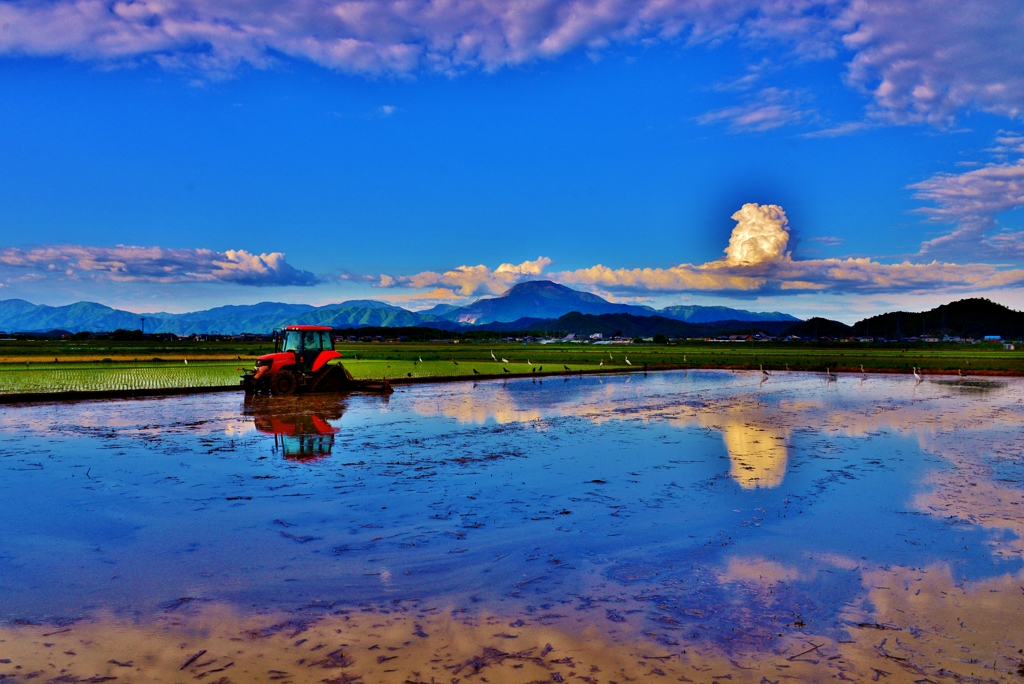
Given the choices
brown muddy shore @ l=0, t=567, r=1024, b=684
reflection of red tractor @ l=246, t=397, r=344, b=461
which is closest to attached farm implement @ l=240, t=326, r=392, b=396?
reflection of red tractor @ l=246, t=397, r=344, b=461

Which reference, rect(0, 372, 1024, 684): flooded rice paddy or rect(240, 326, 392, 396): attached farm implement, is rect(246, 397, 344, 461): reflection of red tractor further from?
rect(240, 326, 392, 396): attached farm implement

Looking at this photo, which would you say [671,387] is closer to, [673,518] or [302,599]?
[673,518]

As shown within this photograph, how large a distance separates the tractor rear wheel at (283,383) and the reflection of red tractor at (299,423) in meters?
0.86

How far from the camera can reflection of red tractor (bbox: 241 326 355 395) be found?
26.3 m

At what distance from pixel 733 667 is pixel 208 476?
1037cm

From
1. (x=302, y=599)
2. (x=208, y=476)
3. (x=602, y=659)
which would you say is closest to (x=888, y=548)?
(x=602, y=659)

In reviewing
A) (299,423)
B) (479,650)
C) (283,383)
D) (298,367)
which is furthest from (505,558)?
(298,367)

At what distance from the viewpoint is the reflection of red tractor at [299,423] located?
15.3 meters

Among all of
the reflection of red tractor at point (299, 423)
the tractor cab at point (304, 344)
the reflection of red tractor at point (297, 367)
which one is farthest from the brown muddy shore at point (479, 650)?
the tractor cab at point (304, 344)

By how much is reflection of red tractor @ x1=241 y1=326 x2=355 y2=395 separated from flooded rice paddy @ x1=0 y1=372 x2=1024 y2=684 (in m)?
8.82

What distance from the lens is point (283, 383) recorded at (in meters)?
26.7

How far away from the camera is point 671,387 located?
3681 centimetres

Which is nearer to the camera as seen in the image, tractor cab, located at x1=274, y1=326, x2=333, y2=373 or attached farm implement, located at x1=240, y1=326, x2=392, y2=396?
attached farm implement, located at x1=240, y1=326, x2=392, y2=396

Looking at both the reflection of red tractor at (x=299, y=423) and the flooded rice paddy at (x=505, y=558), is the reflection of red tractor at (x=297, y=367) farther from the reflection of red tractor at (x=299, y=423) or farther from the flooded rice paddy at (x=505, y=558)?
the flooded rice paddy at (x=505, y=558)
